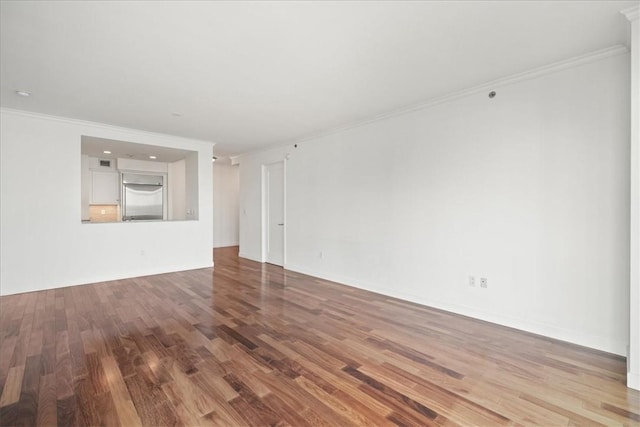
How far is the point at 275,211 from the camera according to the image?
653 centimetres

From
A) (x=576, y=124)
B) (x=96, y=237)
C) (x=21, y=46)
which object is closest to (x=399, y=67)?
(x=576, y=124)

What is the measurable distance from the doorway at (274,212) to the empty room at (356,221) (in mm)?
1321

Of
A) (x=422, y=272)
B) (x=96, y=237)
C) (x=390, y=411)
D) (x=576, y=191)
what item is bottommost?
(x=390, y=411)

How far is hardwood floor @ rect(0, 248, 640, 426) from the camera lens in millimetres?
1805

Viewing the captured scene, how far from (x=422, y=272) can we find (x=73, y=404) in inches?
142

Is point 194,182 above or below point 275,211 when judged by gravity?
above

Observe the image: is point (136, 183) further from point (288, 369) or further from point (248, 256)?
point (288, 369)

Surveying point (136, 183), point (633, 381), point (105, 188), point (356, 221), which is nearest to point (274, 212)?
point (356, 221)

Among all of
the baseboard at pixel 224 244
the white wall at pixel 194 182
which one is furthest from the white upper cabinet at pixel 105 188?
the baseboard at pixel 224 244

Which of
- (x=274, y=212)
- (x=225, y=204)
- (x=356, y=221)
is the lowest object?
(x=356, y=221)

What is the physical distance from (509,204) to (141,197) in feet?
25.7

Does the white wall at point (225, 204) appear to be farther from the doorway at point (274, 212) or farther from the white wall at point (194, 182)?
the doorway at point (274, 212)

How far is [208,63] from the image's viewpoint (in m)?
2.74

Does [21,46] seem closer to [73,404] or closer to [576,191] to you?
[73,404]
